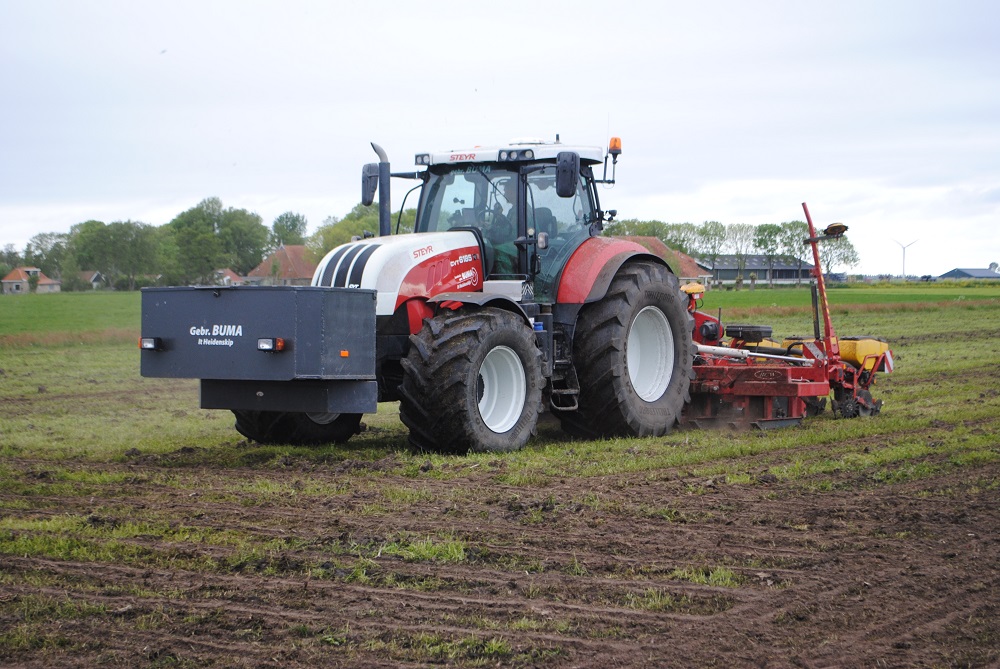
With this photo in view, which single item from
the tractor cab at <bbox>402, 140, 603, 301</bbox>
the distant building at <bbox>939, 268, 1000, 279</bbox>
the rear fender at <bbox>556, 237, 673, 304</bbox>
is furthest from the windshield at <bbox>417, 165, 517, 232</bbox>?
the distant building at <bbox>939, 268, 1000, 279</bbox>

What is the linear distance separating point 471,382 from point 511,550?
296 centimetres

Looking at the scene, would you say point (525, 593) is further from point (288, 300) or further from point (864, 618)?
point (288, 300)

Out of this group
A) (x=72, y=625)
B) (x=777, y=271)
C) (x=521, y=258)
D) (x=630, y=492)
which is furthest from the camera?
(x=777, y=271)

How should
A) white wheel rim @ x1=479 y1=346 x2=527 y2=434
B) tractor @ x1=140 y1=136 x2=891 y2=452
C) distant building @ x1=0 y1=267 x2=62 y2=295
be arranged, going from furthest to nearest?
distant building @ x1=0 y1=267 x2=62 y2=295, white wheel rim @ x1=479 y1=346 x2=527 y2=434, tractor @ x1=140 y1=136 x2=891 y2=452

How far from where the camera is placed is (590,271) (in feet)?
33.3

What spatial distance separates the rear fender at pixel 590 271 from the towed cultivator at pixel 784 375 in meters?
1.70

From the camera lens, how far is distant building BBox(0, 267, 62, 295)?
154 feet

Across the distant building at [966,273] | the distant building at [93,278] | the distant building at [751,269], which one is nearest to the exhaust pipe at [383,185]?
the distant building at [93,278]

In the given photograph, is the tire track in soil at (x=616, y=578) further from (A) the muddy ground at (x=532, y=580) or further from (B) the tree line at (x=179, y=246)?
(B) the tree line at (x=179, y=246)

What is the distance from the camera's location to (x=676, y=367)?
11.0 m

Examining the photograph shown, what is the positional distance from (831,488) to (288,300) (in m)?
4.20

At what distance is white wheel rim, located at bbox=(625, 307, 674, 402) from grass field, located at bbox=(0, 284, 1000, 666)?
0.73 meters

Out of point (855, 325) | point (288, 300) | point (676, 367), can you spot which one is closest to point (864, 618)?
point (288, 300)

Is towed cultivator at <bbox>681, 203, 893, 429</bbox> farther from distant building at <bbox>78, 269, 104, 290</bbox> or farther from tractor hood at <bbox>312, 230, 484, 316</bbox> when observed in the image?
distant building at <bbox>78, 269, 104, 290</bbox>
